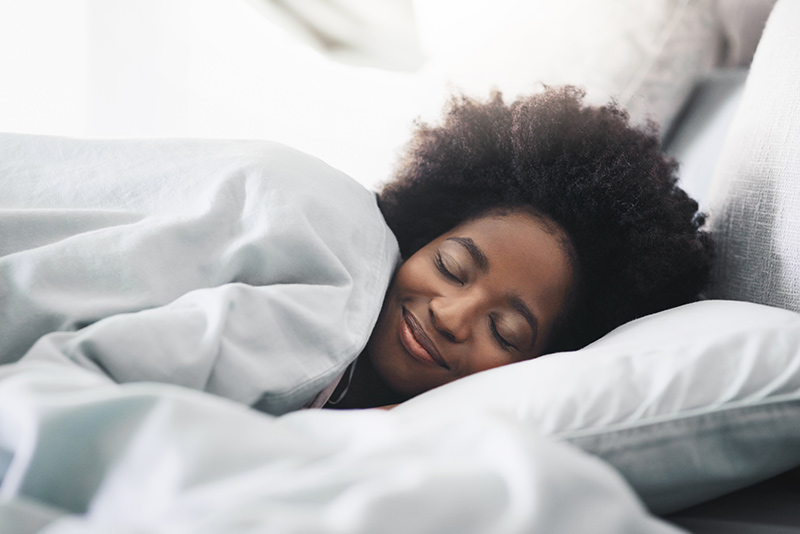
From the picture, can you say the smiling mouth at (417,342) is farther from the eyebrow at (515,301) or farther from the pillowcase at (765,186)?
the pillowcase at (765,186)

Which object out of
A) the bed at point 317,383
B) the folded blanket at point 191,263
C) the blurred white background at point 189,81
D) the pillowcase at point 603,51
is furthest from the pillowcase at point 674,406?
the blurred white background at point 189,81

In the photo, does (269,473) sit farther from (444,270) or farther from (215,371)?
(444,270)

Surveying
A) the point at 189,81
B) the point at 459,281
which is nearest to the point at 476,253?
the point at 459,281

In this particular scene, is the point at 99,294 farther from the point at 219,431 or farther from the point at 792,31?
the point at 792,31

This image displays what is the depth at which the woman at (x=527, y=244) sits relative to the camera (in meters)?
0.74

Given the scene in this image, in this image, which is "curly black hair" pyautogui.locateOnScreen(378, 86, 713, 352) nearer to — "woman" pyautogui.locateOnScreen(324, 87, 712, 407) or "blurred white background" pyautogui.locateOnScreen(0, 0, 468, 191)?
"woman" pyautogui.locateOnScreen(324, 87, 712, 407)

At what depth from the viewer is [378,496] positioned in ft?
0.87

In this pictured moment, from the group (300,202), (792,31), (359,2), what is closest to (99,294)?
(300,202)

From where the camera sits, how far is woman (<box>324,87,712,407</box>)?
2.44 feet

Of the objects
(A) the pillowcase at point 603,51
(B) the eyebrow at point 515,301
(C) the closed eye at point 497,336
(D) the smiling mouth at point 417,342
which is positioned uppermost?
(A) the pillowcase at point 603,51

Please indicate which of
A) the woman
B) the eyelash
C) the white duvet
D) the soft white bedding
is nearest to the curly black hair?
the woman

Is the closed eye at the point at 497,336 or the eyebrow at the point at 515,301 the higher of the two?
the eyebrow at the point at 515,301

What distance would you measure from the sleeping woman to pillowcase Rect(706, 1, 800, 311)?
0.05 m

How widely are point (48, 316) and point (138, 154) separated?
10.7 inches
